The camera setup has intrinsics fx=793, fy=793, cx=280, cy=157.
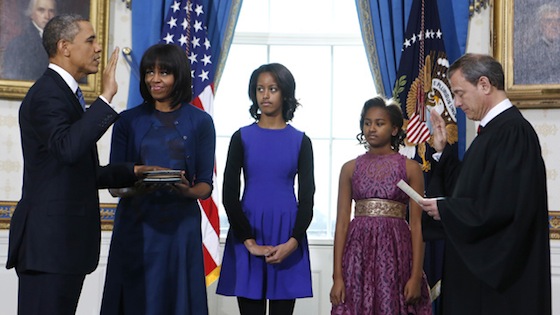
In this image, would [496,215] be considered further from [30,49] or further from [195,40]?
[30,49]

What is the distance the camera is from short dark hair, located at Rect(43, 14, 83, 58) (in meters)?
3.27

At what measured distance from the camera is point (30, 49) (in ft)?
18.6

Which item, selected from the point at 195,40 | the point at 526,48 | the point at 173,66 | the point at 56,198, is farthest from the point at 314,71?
the point at 56,198

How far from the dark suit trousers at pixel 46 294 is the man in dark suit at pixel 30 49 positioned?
2888 mm

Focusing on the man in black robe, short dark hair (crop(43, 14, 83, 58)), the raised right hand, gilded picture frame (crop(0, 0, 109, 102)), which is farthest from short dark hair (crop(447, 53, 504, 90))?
gilded picture frame (crop(0, 0, 109, 102))

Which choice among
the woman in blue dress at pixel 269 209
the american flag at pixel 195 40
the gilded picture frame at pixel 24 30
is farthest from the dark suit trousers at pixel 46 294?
the gilded picture frame at pixel 24 30

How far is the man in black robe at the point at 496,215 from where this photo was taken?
315cm

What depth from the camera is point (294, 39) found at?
20.4ft

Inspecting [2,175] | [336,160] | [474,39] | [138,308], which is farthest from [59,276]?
[474,39]

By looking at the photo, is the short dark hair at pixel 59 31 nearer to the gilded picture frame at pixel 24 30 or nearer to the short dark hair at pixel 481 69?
the short dark hair at pixel 481 69

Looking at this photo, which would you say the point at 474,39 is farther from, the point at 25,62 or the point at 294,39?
the point at 25,62

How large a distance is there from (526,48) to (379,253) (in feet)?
7.52

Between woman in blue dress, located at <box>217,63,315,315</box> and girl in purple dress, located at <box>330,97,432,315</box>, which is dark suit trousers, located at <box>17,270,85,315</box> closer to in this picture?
woman in blue dress, located at <box>217,63,315,315</box>

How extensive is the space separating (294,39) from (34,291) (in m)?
3.66
